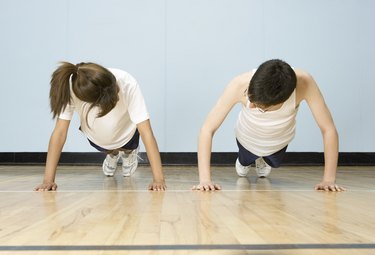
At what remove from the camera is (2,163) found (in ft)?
15.5

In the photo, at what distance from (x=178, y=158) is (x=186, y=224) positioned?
361cm

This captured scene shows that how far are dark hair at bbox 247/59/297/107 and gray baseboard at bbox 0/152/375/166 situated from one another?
287 cm

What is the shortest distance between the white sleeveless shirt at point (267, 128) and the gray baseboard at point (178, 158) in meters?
2.05

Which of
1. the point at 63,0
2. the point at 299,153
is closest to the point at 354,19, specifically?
the point at 299,153

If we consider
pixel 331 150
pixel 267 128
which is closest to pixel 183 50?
pixel 267 128

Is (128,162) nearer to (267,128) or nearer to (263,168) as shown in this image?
(263,168)

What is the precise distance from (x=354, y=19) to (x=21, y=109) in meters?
3.52

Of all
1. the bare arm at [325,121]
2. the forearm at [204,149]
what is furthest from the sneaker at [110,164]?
the bare arm at [325,121]

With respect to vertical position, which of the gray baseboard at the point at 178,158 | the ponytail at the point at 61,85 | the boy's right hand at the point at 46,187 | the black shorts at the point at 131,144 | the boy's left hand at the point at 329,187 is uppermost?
the ponytail at the point at 61,85

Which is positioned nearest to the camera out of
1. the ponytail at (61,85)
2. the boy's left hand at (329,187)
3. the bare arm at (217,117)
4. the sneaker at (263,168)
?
the ponytail at (61,85)

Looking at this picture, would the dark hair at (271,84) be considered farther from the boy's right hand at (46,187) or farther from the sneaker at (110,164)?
the sneaker at (110,164)

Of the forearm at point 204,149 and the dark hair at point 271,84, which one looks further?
the forearm at point 204,149

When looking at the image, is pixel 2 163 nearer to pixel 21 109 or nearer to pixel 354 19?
pixel 21 109

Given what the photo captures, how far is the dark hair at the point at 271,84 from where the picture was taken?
1813 mm
